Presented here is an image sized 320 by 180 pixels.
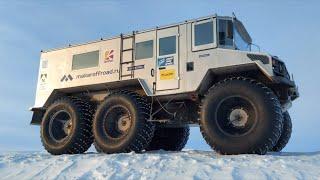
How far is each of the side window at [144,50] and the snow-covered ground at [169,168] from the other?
3.74 meters

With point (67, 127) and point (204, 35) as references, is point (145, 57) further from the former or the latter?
point (67, 127)

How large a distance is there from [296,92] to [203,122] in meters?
3.38

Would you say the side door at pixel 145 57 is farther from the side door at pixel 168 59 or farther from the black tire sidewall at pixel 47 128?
the black tire sidewall at pixel 47 128

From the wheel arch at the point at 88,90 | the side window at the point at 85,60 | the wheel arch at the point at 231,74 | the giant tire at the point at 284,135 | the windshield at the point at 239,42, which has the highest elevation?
the windshield at the point at 239,42

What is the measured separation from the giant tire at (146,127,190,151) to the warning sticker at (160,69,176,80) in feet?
11.6

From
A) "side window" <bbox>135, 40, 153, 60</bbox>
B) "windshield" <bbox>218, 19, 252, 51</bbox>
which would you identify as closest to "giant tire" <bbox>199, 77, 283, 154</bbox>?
"windshield" <bbox>218, 19, 252, 51</bbox>

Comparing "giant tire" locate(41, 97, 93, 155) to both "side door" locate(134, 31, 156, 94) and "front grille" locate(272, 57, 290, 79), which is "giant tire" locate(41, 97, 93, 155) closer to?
"side door" locate(134, 31, 156, 94)

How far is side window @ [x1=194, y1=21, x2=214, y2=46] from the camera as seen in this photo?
1136cm

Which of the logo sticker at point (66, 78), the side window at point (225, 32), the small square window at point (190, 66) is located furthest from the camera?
the logo sticker at point (66, 78)

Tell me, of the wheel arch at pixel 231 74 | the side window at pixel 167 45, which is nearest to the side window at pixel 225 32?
the wheel arch at pixel 231 74

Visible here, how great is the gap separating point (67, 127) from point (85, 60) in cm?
248

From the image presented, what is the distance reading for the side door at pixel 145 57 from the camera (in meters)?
12.3

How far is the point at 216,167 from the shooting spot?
8289mm

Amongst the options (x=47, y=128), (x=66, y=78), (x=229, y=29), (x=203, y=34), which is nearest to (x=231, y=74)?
Answer: (x=229, y=29)
